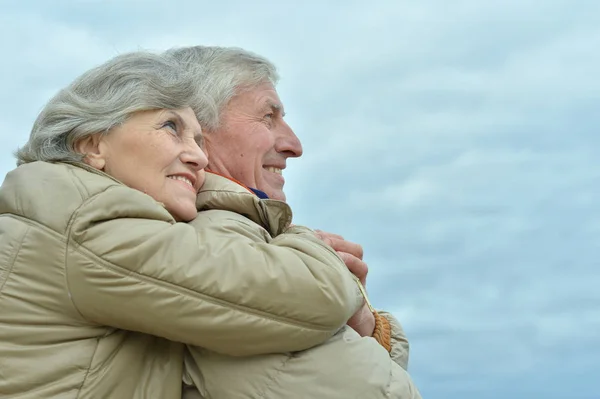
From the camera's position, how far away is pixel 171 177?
10.5 feet

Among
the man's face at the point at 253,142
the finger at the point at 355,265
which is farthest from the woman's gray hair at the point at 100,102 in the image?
the finger at the point at 355,265

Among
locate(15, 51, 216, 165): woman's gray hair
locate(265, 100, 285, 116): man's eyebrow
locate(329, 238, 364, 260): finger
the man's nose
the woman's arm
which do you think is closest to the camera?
the woman's arm

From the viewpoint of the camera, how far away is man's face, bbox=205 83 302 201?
4.03 meters

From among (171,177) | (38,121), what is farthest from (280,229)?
(38,121)

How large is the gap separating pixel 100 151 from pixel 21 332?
0.74m

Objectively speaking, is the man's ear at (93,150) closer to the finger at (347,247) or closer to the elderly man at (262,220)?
the elderly man at (262,220)

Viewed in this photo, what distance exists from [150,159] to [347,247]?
3.69 feet

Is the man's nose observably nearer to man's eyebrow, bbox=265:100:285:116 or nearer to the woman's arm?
man's eyebrow, bbox=265:100:285:116

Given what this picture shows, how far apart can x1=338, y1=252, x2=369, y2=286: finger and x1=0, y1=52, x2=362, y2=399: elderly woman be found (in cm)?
71

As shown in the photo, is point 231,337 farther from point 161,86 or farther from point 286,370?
point 161,86

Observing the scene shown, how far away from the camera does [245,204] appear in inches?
131

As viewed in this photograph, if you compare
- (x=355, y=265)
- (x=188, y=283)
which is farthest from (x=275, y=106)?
(x=188, y=283)

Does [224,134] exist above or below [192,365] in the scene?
above

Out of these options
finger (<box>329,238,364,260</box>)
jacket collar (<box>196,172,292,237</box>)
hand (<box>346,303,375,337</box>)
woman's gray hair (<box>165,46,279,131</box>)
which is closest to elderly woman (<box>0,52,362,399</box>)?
jacket collar (<box>196,172,292,237</box>)
